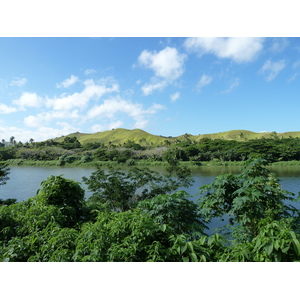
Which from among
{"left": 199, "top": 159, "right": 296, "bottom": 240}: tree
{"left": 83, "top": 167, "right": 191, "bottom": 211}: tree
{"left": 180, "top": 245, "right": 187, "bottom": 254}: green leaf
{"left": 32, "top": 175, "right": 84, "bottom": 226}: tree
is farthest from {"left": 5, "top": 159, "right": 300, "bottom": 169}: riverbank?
{"left": 180, "top": 245, "right": 187, "bottom": 254}: green leaf

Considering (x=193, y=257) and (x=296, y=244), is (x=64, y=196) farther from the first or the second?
(x=296, y=244)

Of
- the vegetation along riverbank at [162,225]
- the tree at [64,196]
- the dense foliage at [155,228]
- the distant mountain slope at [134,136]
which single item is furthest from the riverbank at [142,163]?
the distant mountain slope at [134,136]

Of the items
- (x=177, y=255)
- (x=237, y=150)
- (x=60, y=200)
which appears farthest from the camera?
(x=237, y=150)

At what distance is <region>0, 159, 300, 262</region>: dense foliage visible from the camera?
6.07ft

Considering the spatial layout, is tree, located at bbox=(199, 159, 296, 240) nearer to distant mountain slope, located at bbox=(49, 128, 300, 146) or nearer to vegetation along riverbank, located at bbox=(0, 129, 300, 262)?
vegetation along riverbank, located at bbox=(0, 129, 300, 262)

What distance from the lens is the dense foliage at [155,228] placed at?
1.85 m

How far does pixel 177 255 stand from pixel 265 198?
1904 mm

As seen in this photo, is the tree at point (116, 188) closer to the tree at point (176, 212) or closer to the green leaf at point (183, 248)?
the tree at point (176, 212)

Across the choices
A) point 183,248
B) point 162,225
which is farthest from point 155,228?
point 183,248

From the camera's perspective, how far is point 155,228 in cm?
221

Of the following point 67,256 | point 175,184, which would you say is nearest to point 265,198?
point 67,256

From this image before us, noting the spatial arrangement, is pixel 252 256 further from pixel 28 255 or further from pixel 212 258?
pixel 28 255

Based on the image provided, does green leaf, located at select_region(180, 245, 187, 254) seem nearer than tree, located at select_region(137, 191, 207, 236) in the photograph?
Yes

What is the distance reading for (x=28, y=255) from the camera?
2.24m
